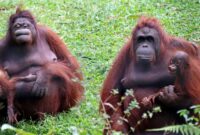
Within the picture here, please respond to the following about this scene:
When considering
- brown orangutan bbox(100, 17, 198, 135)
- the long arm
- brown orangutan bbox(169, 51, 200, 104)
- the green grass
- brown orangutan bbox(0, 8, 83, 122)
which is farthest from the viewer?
the green grass

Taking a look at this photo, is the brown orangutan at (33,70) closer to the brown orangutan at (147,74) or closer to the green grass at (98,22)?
the green grass at (98,22)

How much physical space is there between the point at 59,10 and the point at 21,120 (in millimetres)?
3586

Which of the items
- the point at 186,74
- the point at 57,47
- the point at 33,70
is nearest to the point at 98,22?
the point at 57,47

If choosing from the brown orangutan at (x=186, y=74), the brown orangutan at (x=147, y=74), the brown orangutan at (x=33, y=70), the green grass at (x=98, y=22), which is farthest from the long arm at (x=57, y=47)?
the brown orangutan at (x=186, y=74)

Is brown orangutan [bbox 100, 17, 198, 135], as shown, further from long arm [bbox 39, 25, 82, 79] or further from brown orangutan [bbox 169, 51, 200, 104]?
long arm [bbox 39, 25, 82, 79]

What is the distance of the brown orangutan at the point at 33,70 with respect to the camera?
495 cm

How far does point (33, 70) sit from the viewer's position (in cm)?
502

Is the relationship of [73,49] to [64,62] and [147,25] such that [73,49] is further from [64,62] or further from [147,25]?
[147,25]

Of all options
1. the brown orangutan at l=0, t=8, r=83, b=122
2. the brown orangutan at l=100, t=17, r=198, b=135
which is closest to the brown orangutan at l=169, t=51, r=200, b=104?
the brown orangutan at l=100, t=17, r=198, b=135

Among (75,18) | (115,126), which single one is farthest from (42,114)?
(75,18)

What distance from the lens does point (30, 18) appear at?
16.6ft

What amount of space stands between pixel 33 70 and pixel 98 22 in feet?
9.47

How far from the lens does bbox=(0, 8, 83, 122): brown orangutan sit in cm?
495

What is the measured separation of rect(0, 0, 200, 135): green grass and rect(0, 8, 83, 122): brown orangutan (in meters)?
0.26
